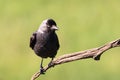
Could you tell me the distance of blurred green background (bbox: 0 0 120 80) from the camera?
6359 millimetres

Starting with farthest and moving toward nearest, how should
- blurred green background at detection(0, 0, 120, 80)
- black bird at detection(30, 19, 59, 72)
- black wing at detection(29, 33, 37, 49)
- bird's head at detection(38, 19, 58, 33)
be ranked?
1. blurred green background at detection(0, 0, 120, 80)
2. black wing at detection(29, 33, 37, 49)
3. black bird at detection(30, 19, 59, 72)
4. bird's head at detection(38, 19, 58, 33)

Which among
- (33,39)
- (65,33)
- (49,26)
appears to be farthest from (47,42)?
(65,33)

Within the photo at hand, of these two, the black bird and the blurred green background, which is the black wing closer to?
the black bird

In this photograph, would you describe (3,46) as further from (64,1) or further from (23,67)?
(64,1)

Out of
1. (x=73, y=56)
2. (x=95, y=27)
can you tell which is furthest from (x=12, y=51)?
(x=73, y=56)

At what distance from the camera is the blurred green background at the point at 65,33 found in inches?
250

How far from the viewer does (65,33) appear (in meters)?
7.34

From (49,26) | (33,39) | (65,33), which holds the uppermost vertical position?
(49,26)

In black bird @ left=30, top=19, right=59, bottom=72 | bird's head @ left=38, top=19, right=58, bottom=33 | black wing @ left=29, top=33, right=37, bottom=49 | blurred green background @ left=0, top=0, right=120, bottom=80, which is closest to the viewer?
bird's head @ left=38, top=19, right=58, bottom=33

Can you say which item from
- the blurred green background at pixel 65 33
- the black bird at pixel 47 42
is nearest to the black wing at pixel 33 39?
the black bird at pixel 47 42

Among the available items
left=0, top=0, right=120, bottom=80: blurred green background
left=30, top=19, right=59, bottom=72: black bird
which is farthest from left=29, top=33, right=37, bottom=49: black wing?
left=0, top=0, right=120, bottom=80: blurred green background

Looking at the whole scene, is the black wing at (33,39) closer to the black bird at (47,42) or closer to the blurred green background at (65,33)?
the black bird at (47,42)

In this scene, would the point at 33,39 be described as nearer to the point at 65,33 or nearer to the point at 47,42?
the point at 47,42

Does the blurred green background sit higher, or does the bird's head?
the bird's head
